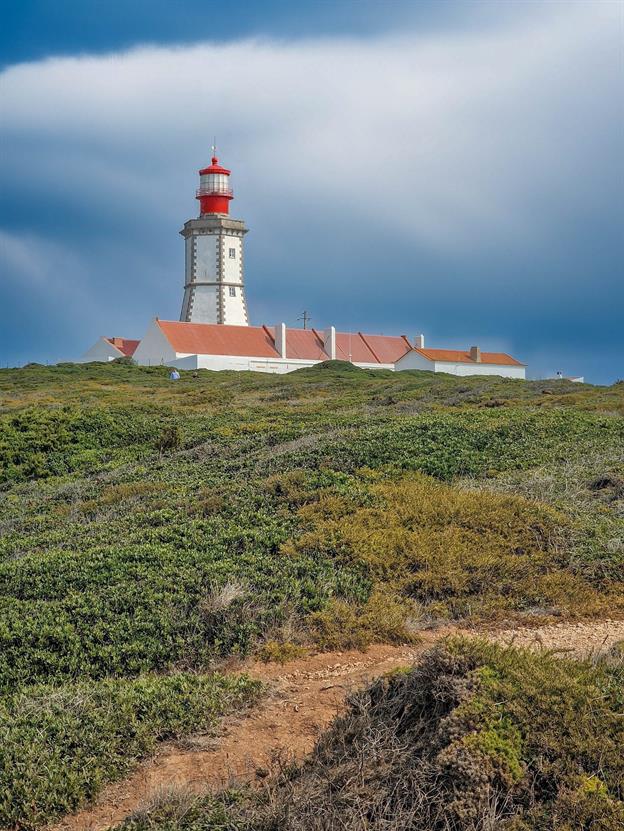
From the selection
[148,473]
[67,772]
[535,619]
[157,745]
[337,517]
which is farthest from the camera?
[148,473]

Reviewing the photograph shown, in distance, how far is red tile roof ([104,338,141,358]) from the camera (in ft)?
217

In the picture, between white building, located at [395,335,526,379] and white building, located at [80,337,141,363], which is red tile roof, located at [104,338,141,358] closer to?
white building, located at [80,337,141,363]

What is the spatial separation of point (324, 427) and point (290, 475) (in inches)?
269

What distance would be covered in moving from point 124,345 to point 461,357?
26.7 m

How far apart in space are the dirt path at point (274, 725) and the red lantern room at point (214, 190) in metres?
62.4

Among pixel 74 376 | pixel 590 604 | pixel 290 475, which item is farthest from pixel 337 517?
pixel 74 376

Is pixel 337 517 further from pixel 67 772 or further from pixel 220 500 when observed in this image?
pixel 67 772

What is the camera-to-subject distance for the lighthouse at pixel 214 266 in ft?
213

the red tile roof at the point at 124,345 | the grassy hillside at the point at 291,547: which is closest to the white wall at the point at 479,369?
the red tile roof at the point at 124,345

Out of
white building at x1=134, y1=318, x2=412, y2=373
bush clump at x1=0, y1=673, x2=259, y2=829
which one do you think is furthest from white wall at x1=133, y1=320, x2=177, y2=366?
bush clump at x1=0, y1=673, x2=259, y2=829

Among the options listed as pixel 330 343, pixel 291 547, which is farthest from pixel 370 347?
pixel 291 547

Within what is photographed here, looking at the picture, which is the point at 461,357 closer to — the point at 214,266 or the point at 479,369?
the point at 479,369

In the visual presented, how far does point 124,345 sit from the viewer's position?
67125mm

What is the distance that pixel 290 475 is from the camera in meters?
11.6
